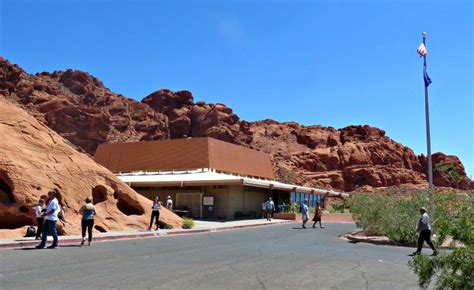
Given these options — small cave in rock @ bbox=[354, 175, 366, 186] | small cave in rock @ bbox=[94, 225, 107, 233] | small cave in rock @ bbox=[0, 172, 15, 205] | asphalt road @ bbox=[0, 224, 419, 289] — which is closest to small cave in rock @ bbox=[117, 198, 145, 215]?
small cave in rock @ bbox=[94, 225, 107, 233]

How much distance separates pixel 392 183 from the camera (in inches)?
3986

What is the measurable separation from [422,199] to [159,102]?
101 m

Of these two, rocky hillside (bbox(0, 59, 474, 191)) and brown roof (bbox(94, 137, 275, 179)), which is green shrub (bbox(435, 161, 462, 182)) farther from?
brown roof (bbox(94, 137, 275, 179))

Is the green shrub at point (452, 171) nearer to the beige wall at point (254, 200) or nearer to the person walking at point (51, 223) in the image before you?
the beige wall at point (254, 200)

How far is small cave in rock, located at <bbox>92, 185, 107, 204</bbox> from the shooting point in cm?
2117

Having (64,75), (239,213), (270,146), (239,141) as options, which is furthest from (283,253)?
(64,75)

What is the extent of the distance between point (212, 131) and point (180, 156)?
190 ft

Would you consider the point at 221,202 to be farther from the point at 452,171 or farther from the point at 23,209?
the point at 452,171

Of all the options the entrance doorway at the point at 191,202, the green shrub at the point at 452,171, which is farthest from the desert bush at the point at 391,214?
the green shrub at the point at 452,171

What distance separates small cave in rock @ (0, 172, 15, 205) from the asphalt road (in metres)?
4.44

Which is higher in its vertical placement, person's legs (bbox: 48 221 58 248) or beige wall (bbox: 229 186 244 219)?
beige wall (bbox: 229 186 244 219)

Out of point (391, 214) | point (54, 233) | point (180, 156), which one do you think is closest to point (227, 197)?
point (180, 156)

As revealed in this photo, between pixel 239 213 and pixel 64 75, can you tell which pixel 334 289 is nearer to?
pixel 239 213

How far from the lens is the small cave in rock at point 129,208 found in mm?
23562
